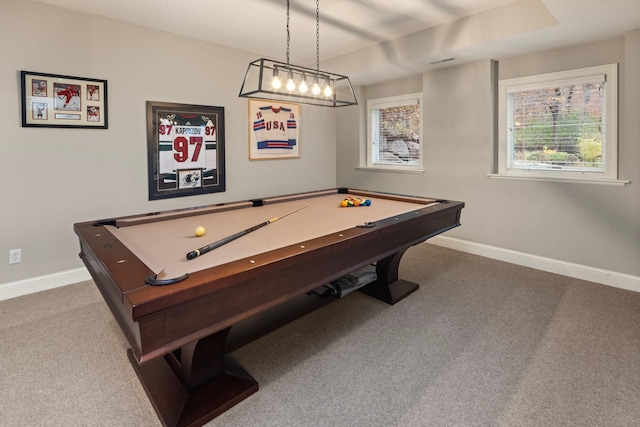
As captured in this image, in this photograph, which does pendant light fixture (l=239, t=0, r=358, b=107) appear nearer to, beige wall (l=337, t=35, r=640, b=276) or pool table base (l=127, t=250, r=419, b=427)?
pool table base (l=127, t=250, r=419, b=427)

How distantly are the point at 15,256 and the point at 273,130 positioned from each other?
9.78 feet

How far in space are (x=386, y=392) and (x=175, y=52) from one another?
372cm

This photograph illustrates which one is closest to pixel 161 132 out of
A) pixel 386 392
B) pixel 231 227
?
pixel 231 227

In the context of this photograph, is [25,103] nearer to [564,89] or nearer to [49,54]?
[49,54]

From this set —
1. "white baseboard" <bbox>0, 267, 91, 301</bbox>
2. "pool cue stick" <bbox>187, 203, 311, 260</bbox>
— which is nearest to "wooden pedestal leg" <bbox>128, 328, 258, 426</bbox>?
"pool cue stick" <bbox>187, 203, 311, 260</bbox>

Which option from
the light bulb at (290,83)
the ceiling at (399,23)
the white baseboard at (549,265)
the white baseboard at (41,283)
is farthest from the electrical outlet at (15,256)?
the white baseboard at (549,265)

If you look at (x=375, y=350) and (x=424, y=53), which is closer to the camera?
(x=375, y=350)

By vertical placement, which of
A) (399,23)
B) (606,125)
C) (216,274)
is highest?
(399,23)

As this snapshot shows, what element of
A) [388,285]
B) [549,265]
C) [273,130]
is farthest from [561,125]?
[273,130]

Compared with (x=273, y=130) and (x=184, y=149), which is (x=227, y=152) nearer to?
(x=184, y=149)

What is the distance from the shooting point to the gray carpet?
1.67m

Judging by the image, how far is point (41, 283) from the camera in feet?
10.3

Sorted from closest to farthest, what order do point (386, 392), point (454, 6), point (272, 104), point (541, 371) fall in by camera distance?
point (386, 392) → point (541, 371) → point (454, 6) → point (272, 104)

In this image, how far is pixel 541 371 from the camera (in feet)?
6.47
